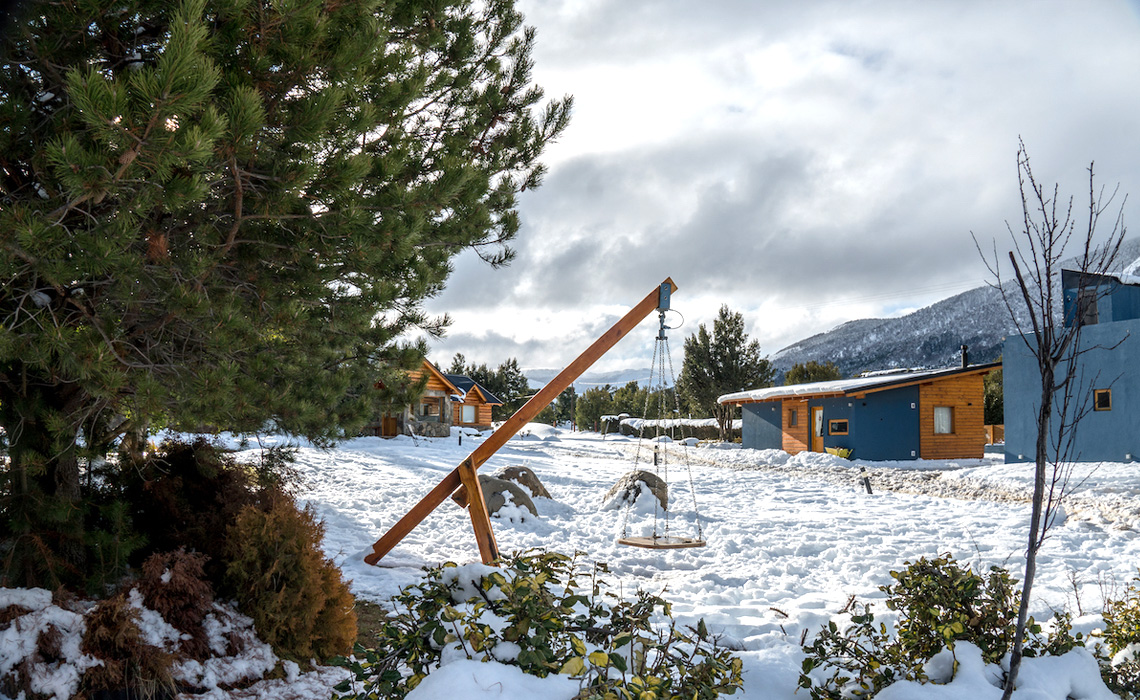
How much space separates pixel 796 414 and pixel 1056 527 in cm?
1504

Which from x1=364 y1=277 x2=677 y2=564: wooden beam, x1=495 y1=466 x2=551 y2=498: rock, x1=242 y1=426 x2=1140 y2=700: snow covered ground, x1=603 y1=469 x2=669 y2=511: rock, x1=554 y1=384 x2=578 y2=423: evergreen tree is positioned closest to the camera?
x1=242 y1=426 x2=1140 y2=700: snow covered ground

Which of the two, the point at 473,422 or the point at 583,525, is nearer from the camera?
the point at 583,525

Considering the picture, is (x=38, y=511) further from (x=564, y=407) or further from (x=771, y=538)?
(x=564, y=407)

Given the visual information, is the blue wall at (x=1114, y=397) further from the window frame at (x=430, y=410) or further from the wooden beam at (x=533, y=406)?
the window frame at (x=430, y=410)

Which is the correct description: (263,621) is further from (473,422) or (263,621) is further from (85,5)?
(473,422)

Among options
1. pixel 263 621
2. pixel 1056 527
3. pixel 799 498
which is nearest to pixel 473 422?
pixel 799 498

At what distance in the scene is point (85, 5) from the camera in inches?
100.0

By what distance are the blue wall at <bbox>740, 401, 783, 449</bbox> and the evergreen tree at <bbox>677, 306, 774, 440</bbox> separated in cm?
755

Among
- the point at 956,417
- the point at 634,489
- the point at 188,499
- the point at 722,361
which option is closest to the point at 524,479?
the point at 634,489

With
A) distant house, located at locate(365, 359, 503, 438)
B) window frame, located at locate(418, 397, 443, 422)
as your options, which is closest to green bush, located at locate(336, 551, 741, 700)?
distant house, located at locate(365, 359, 503, 438)

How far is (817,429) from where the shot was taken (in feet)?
72.5

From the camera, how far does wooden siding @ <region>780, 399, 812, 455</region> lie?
22625mm

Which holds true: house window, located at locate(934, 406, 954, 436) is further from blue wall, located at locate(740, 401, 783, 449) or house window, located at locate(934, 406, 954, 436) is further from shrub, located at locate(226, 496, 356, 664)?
shrub, located at locate(226, 496, 356, 664)

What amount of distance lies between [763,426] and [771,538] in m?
17.9
